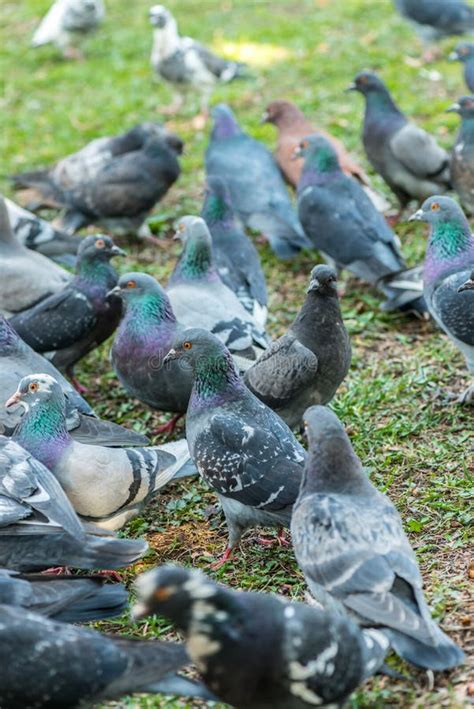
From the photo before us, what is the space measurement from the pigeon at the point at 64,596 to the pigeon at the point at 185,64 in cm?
915

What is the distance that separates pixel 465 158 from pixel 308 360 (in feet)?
12.4

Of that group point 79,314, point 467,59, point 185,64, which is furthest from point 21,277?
point 467,59

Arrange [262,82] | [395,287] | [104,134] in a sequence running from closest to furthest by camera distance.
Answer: [395,287], [104,134], [262,82]

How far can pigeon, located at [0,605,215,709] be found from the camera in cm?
382

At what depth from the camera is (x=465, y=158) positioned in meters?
8.81

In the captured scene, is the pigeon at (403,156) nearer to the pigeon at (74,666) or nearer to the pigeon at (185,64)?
the pigeon at (185,64)

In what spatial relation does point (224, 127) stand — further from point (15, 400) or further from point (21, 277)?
point (15, 400)

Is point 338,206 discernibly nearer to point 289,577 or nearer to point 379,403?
point 379,403

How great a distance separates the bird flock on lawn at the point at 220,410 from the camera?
3.79m

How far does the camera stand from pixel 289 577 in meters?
5.22

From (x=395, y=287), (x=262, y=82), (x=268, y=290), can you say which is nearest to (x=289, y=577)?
(x=395, y=287)

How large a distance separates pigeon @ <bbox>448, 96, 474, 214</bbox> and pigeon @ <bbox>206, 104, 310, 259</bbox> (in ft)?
4.86

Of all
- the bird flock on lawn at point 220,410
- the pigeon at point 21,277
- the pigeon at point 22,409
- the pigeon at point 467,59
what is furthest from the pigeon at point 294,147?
the pigeon at point 22,409

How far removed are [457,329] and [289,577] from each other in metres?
2.06
